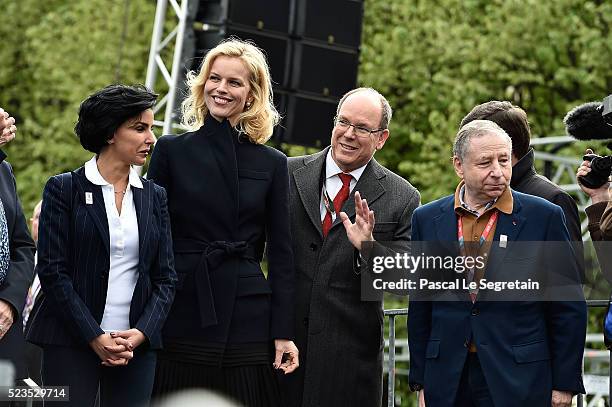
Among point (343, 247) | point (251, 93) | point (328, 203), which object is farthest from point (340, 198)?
point (251, 93)

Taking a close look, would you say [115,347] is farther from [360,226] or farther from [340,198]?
[340,198]

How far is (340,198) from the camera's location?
Answer: 6.63 m

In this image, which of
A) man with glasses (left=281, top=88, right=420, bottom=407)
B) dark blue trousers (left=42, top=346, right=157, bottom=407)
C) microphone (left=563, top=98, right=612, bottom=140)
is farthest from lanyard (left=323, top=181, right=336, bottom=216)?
dark blue trousers (left=42, top=346, right=157, bottom=407)

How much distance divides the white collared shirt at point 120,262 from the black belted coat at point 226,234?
37 cm

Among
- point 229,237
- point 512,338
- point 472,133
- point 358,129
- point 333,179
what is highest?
point 358,129

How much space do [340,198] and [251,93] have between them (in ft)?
2.68

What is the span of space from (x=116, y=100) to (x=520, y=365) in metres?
2.03

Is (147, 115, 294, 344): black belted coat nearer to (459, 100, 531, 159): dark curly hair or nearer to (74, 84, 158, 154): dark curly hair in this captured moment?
(74, 84, 158, 154): dark curly hair

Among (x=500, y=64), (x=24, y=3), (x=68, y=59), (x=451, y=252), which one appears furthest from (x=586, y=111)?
(x=24, y=3)

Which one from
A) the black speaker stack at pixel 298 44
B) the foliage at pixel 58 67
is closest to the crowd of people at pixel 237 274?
the black speaker stack at pixel 298 44

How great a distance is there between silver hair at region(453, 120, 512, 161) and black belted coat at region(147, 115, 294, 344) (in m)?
0.79

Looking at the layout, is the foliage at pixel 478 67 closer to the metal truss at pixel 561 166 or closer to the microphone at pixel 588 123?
the metal truss at pixel 561 166

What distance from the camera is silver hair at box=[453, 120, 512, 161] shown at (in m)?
5.89

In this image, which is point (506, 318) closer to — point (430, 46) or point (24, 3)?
point (430, 46)
